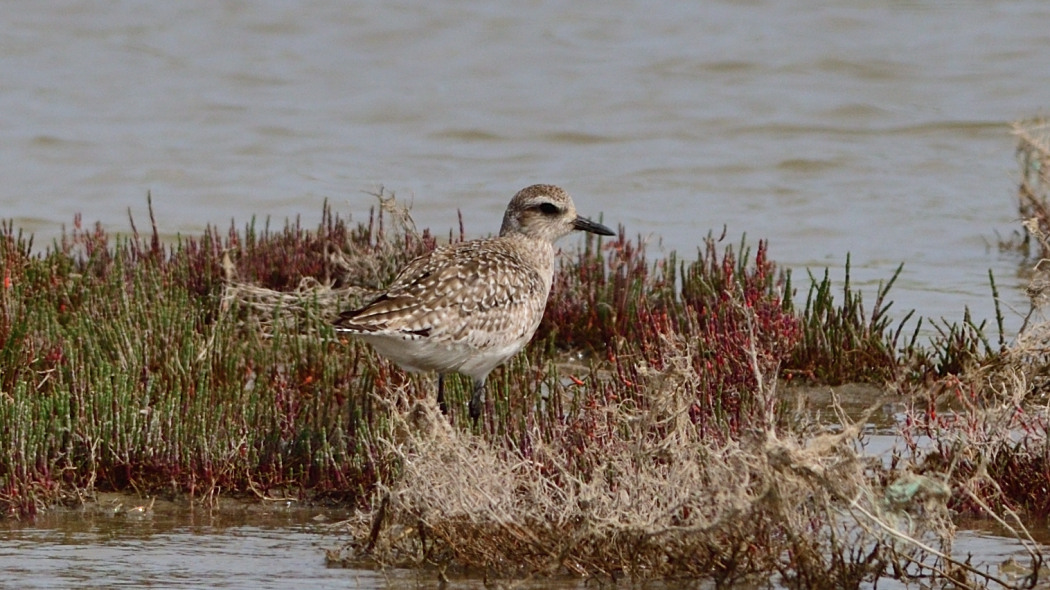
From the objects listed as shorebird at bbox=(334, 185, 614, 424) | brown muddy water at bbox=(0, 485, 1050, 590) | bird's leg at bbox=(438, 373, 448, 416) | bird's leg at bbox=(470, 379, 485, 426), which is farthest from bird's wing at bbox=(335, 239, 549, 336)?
brown muddy water at bbox=(0, 485, 1050, 590)

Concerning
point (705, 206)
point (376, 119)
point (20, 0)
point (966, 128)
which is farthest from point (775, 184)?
point (20, 0)

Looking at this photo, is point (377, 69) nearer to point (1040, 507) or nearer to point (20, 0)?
point (20, 0)

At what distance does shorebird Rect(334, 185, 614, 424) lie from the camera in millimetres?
7246

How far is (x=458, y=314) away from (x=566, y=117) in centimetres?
1233

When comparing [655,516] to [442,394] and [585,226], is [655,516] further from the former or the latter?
[585,226]

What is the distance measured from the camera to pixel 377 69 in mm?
21719

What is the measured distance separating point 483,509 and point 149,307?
3904mm

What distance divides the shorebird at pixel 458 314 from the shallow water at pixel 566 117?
13.7 ft

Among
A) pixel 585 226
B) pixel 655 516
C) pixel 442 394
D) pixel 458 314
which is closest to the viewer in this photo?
pixel 655 516

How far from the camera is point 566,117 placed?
19594 millimetres

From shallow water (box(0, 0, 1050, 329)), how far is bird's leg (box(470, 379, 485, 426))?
4418 mm

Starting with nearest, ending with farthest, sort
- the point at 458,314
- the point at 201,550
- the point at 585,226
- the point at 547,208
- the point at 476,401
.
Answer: the point at 201,550 → the point at 458,314 → the point at 476,401 → the point at 547,208 → the point at 585,226

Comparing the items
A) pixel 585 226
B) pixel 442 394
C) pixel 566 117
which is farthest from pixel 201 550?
pixel 566 117

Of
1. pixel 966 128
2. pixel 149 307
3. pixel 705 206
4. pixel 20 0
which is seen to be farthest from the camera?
pixel 20 0
